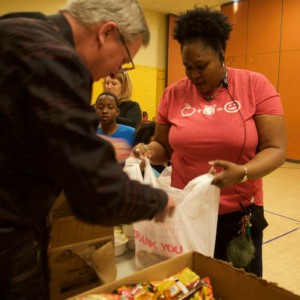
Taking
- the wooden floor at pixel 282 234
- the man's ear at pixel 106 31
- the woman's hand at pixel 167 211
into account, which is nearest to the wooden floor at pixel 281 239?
the wooden floor at pixel 282 234

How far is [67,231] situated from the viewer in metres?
0.94

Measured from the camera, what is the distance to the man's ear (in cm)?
71

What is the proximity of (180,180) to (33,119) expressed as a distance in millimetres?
978

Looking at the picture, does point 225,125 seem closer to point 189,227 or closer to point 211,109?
point 211,109

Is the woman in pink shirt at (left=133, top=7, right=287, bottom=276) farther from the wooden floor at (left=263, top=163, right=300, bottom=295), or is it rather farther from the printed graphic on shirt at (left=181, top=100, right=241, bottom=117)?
the wooden floor at (left=263, top=163, right=300, bottom=295)

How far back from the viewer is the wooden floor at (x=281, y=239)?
2.12 metres

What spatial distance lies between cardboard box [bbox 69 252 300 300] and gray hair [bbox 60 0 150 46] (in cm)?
70

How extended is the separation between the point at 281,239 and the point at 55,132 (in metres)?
2.97

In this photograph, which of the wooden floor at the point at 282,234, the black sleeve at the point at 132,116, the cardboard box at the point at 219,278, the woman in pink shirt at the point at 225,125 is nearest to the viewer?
the cardboard box at the point at 219,278

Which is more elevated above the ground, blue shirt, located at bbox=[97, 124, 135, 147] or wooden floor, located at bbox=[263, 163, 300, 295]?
blue shirt, located at bbox=[97, 124, 135, 147]

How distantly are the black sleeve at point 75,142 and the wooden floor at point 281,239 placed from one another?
26.0 inches

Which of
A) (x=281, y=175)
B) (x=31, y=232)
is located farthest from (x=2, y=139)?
(x=281, y=175)

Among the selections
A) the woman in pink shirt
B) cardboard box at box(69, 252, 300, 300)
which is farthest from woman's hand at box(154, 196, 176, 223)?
the woman in pink shirt

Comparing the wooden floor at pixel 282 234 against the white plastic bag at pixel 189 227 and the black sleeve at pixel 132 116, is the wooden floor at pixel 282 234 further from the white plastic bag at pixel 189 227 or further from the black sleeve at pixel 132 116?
the black sleeve at pixel 132 116
